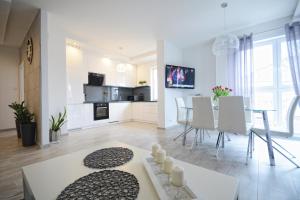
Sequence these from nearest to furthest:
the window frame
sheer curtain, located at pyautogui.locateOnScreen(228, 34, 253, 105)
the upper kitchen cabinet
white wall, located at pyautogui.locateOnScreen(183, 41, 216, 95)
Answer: the window frame, sheer curtain, located at pyautogui.locateOnScreen(228, 34, 253, 105), the upper kitchen cabinet, white wall, located at pyautogui.locateOnScreen(183, 41, 216, 95)

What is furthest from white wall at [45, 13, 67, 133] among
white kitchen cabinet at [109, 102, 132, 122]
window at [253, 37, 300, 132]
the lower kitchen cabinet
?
window at [253, 37, 300, 132]

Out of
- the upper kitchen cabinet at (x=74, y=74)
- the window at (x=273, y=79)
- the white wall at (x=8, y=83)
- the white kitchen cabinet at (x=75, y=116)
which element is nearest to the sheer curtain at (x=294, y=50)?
the window at (x=273, y=79)

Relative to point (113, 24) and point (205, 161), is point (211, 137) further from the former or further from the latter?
point (113, 24)

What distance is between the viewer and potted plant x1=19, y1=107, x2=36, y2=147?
2.98m

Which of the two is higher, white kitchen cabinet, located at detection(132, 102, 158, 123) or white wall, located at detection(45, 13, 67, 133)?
white wall, located at detection(45, 13, 67, 133)

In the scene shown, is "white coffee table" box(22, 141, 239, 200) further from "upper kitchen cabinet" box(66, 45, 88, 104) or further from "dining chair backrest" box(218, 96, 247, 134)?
"upper kitchen cabinet" box(66, 45, 88, 104)

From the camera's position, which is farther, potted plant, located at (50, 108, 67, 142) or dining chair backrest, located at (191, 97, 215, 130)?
potted plant, located at (50, 108, 67, 142)

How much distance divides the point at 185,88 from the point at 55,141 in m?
3.85

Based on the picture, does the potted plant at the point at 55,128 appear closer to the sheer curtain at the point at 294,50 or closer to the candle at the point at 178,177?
the candle at the point at 178,177

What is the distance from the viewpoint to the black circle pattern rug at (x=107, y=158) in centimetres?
120

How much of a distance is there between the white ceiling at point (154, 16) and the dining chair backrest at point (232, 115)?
1885mm

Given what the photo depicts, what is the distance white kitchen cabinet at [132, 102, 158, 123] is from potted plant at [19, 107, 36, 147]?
353 centimetres

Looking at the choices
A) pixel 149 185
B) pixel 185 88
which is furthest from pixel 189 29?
pixel 149 185

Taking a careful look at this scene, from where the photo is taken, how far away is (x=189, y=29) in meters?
3.93
